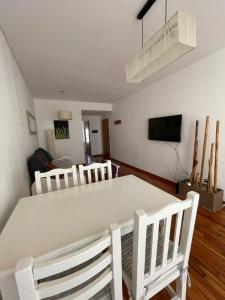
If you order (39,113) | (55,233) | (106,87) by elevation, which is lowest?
(55,233)

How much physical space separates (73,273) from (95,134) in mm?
7147

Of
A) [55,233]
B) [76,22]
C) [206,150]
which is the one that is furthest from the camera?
[206,150]

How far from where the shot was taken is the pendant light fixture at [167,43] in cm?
91

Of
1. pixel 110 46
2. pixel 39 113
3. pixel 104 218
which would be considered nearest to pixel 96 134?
pixel 39 113

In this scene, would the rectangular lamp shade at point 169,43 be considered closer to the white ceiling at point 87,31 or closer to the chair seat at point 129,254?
the white ceiling at point 87,31

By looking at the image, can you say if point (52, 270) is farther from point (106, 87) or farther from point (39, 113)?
point (39, 113)

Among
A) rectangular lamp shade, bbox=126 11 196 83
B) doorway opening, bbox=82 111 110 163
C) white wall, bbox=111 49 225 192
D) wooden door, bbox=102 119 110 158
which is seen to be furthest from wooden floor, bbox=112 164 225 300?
doorway opening, bbox=82 111 110 163

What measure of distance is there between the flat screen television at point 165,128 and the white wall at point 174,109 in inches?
4.6

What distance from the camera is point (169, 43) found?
981mm

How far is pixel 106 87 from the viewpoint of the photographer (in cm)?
378

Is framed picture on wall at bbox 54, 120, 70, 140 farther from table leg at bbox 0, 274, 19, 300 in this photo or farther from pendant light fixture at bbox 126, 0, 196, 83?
table leg at bbox 0, 274, 19, 300

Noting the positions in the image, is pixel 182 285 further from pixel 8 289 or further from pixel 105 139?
pixel 105 139

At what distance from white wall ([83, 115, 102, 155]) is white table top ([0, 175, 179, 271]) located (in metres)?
6.15

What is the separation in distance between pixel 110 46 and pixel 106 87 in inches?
70.9
